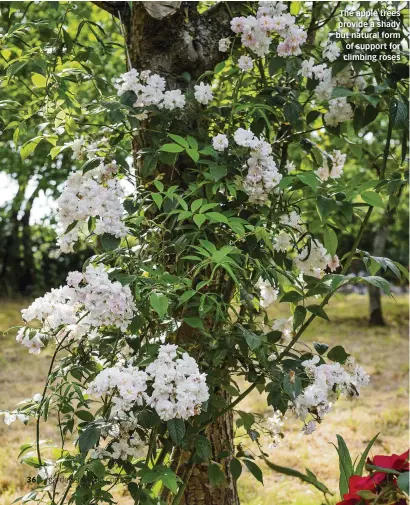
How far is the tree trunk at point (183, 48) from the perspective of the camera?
237cm

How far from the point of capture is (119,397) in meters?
1.70

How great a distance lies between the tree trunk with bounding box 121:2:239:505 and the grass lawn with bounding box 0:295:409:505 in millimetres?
513

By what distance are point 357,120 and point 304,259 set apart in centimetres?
51

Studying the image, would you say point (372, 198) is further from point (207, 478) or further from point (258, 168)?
point (207, 478)

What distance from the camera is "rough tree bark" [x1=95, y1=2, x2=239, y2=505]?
2365mm

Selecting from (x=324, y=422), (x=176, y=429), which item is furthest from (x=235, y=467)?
(x=324, y=422)

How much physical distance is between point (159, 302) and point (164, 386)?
0.21 meters

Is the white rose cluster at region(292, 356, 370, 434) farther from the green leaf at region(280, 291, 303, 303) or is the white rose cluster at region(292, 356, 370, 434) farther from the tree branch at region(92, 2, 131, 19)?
the tree branch at region(92, 2, 131, 19)

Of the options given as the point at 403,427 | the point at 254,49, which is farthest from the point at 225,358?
the point at 403,427

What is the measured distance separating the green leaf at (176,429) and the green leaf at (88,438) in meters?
0.22

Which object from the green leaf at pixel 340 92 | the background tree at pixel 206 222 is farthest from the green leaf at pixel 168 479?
the green leaf at pixel 340 92

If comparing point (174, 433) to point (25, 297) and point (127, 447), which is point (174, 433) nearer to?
point (127, 447)

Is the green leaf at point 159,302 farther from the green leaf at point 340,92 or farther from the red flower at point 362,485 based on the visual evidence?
the green leaf at point 340,92

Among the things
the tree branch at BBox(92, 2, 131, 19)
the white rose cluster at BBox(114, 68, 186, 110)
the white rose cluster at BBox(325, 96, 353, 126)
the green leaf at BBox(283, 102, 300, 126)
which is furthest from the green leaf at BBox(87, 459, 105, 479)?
the tree branch at BBox(92, 2, 131, 19)
